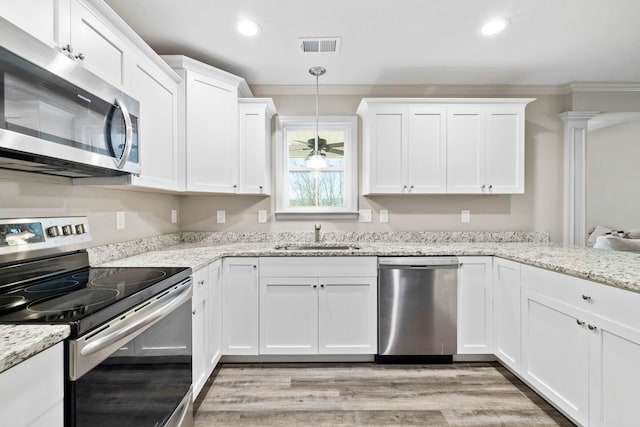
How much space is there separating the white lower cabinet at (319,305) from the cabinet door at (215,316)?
1.04 feet

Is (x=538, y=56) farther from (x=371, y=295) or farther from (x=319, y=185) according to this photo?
(x=371, y=295)

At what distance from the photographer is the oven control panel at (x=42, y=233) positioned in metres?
1.25

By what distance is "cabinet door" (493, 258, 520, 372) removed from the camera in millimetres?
2156

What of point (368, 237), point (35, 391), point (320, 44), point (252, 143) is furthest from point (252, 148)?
point (35, 391)

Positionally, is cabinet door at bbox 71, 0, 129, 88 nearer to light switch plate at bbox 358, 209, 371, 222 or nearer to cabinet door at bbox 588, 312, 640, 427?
light switch plate at bbox 358, 209, 371, 222

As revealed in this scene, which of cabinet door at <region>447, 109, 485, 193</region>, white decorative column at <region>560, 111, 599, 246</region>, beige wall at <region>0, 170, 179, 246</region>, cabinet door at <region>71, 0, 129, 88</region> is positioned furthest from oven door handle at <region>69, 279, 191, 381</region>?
white decorative column at <region>560, 111, 599, 246</region>

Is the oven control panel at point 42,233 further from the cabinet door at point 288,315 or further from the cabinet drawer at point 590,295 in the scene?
the cabinet drawer at point 590,295

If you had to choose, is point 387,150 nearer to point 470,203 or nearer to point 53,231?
point 470,203

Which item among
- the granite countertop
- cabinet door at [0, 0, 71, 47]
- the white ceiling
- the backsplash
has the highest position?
the white ceiling

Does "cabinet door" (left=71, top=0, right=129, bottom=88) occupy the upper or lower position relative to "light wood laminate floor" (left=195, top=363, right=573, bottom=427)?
upper

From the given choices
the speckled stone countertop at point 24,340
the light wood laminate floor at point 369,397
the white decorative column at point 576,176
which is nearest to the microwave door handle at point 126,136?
the speckled stone countertop at point 24,340

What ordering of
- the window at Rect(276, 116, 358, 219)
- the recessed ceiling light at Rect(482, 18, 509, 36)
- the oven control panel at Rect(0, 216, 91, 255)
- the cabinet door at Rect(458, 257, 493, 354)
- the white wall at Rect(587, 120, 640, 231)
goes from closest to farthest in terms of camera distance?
1. the oven control panel at Rect(0, 216, 91, 255)
2. the recessed ceiling light at Rect(482, 18, 509, 36)
3. the cabinet door at Rect(458, 257, 493, 354)
4. the window at Rect(276, 116, 358, 219)
5. the white wall at Rect(587, 120, 640, 231)

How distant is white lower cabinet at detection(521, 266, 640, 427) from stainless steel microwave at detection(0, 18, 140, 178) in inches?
92.7

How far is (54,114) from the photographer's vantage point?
1097 mm
